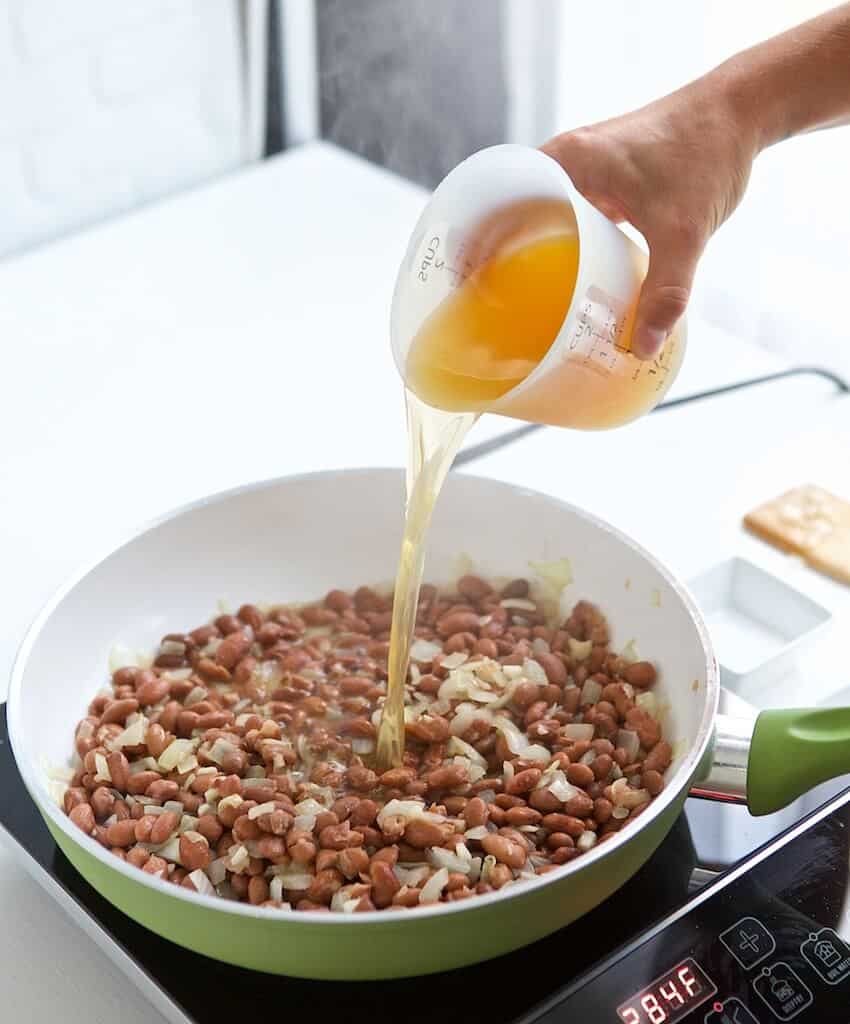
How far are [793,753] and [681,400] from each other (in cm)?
63

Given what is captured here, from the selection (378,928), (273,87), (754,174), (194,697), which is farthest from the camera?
(273,87)

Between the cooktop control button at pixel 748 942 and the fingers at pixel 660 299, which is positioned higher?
the fingers at pixel 660 299

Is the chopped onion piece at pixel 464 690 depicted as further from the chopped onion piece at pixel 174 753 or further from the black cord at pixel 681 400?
the black cord at pixel 681 400

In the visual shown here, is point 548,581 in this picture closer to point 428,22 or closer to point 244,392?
point 244,392

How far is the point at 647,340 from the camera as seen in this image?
90 cm

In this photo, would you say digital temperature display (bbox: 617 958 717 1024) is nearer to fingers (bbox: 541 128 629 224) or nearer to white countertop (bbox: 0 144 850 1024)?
Result: white countertop (bbox: 0 144 850 1024)

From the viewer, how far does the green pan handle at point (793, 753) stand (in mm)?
829

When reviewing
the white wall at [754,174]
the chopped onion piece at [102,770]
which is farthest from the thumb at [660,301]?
the white wall at [754,174]

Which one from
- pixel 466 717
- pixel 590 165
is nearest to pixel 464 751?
pixel 466 717

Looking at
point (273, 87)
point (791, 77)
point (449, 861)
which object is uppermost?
point (791, 77)

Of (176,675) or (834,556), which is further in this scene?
(834,556)

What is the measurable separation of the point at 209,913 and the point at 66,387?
2.87 ft

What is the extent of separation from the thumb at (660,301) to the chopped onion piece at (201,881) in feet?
1.46

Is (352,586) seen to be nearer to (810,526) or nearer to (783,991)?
(810,526)
